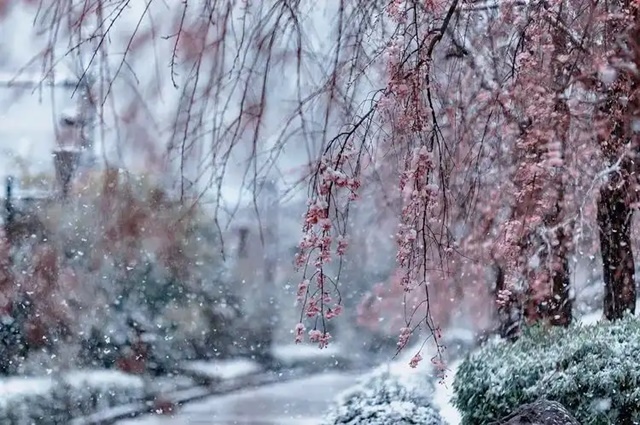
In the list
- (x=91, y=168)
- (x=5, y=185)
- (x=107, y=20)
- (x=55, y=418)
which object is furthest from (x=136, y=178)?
(x=107, y=20)

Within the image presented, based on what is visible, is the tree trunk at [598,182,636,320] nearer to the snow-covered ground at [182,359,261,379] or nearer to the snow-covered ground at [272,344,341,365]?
the snow-covered ground at [182,359,261,379]

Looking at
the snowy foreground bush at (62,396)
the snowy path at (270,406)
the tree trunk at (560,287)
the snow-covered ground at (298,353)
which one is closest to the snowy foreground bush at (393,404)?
the tree trunk at (560,287)

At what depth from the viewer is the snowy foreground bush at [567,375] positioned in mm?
3197

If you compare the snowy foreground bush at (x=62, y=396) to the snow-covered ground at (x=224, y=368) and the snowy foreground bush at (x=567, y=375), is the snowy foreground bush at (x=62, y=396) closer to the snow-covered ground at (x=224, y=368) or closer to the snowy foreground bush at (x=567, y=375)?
the snow-covered ground at (x=224, y=368)

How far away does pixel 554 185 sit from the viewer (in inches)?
159

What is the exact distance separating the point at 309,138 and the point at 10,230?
17.3ft

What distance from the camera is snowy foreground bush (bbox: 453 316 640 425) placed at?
320 cm

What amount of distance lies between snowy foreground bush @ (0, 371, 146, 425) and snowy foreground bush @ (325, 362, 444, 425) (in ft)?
7.61

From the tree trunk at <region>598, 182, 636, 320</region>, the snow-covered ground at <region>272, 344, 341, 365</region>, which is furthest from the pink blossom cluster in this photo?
the snow-covered ground at <region>272, 344, 341, 365</region>

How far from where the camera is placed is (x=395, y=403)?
4.68 metres

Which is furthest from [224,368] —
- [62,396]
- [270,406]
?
[62,396]

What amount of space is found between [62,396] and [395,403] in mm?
3691

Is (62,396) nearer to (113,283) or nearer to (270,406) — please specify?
(113,283)

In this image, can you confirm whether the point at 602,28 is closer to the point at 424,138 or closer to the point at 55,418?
the point at 424,138
